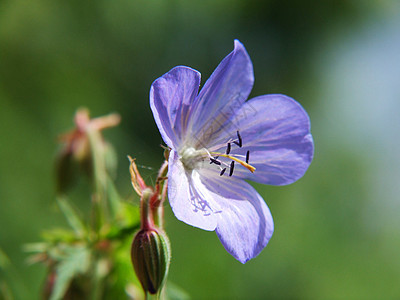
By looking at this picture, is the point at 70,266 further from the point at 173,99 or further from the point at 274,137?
the point at 274,137

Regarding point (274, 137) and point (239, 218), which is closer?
point (239, 218)

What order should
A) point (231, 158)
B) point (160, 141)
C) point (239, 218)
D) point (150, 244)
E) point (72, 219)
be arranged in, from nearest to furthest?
point (150, 244) < point (239, 218) < point (231, 158) < point (72, 219) < point (160, 141)

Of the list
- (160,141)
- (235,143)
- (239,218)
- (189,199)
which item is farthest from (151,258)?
(160,141)

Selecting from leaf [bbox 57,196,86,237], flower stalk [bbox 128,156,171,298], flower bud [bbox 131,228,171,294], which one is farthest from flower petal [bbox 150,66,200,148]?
leaf [bbox 57,196,86,237]

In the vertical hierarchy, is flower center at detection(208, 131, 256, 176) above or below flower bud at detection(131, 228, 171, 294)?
above

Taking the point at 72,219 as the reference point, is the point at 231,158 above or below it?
above

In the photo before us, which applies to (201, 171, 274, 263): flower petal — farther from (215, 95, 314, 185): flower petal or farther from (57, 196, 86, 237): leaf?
(57, 196, 86, 237): leaf
